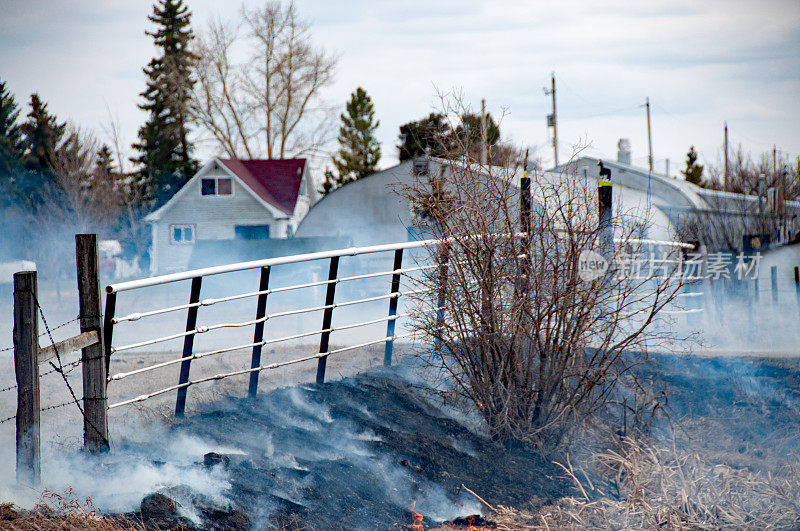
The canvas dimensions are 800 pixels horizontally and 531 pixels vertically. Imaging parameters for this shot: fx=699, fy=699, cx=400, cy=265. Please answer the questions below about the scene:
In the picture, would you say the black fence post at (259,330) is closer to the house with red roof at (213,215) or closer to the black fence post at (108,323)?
the black fence post at (108,323)

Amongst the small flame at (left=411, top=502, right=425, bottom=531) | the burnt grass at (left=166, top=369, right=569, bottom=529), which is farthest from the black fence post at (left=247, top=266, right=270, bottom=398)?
the small flame at (left=411, top=502, right=425, bottom=531)

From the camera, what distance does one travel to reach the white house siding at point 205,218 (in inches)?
1221

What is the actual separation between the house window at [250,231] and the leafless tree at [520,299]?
84.9ft

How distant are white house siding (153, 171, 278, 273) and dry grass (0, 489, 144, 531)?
27282 millimetres

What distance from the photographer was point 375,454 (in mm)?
5281

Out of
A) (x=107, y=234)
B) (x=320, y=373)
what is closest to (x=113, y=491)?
(x=320, y=373)

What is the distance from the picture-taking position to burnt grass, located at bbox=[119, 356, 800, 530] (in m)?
4.49

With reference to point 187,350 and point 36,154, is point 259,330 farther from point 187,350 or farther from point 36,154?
point 36,154

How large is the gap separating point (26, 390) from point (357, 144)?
45.3 m

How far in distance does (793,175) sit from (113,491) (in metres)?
32.6

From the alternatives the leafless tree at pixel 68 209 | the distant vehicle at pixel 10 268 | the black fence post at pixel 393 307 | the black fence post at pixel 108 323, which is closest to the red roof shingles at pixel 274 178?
the leafless tree at pixel 68 209

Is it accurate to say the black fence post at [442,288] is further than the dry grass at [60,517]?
Yes

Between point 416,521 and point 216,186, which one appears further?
point 216,186

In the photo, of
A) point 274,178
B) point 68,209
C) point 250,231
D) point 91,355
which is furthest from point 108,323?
point 68,209
